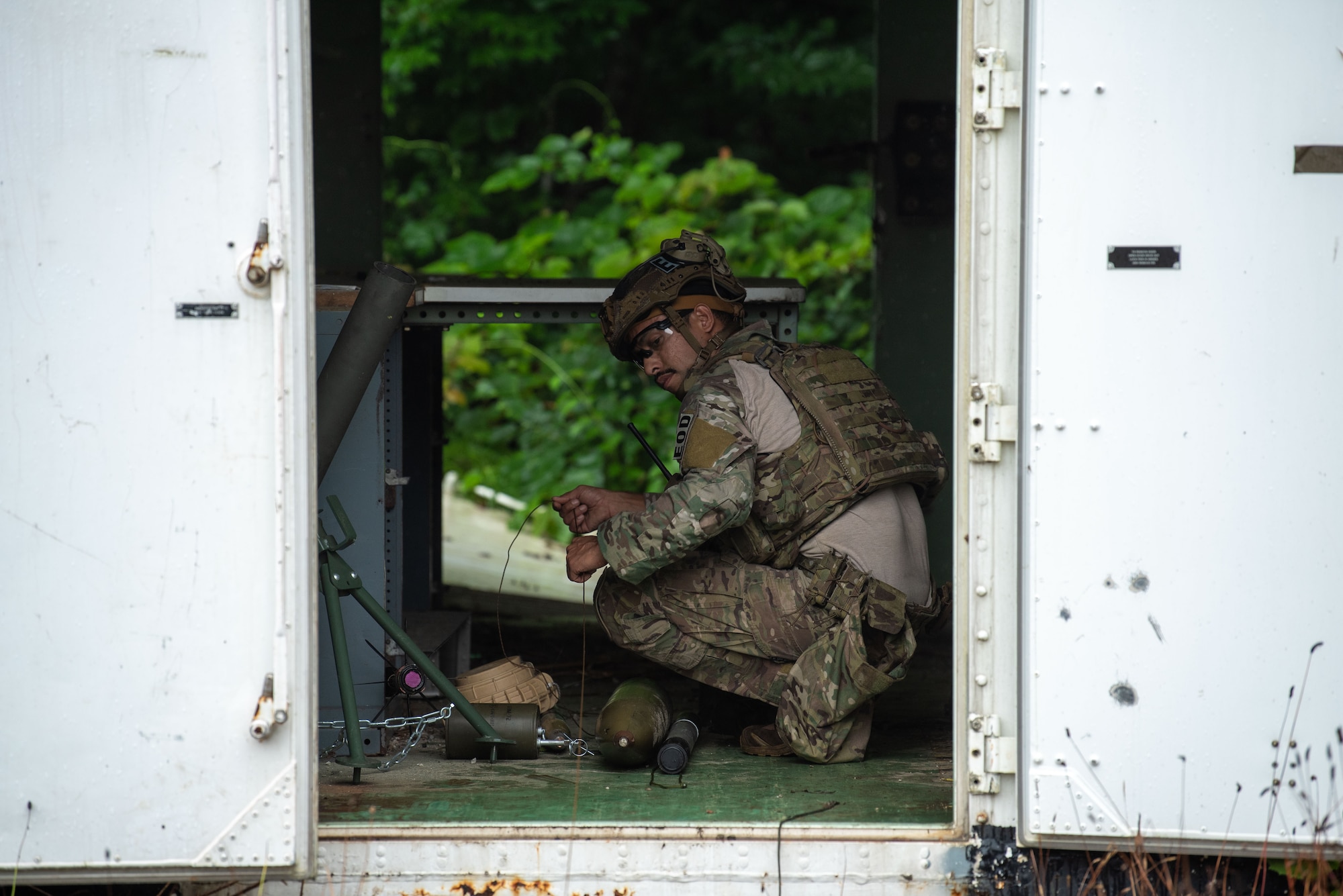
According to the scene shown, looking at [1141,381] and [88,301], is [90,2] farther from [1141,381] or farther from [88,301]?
[1141,381]

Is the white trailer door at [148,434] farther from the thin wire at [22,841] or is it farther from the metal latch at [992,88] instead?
the metal latch at [992,88]

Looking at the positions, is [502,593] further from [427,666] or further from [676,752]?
[676,752]

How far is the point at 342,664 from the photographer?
131 inches

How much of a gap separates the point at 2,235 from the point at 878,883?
2.30 metres

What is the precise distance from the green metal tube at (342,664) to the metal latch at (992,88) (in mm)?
2031

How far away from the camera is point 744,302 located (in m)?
4.03

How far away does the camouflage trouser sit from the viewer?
11.2 ft

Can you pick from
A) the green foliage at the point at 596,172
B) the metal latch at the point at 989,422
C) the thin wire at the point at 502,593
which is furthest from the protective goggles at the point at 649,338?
the green foliage at the point at 596,172

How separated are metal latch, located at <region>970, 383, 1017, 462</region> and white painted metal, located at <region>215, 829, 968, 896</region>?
2.87ft

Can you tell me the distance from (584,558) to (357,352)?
0.86 metres

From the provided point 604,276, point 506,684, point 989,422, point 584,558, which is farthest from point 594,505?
point 604,276

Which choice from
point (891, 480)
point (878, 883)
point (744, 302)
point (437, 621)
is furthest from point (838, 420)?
point (437, 621)

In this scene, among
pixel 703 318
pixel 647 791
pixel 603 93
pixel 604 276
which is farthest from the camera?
pixel 603 93

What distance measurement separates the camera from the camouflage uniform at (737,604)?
3369 millimetres
